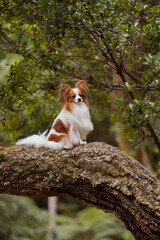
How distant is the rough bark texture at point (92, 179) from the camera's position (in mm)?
2758

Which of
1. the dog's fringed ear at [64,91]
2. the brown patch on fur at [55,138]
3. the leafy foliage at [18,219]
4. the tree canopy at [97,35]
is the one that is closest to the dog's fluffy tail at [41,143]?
the brown patch on fur at [55,138]

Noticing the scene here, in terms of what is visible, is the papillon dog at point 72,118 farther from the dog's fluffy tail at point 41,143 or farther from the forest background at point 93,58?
the forest background at point 93,58

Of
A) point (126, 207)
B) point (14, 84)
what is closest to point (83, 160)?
point (126, 207)

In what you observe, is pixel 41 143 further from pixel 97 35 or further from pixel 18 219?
pixel 18 219

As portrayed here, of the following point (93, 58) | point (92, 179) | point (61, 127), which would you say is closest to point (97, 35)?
point (93, 58)

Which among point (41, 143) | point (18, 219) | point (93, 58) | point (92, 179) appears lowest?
point (18, 219)

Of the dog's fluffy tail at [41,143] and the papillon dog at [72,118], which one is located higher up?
the papillon dog at [72,118]

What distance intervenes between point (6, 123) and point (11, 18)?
4.33 feet

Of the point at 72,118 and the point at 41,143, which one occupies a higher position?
the point at 72,118

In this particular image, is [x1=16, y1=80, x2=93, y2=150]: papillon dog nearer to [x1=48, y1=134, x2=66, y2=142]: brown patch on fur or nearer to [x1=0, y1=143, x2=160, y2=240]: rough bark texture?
[x1=48, y1=134, x2=66, y2=142]: brown patch on fur

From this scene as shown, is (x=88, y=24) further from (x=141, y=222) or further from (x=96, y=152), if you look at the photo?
(x=141, y=222)

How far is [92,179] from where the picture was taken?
284cm

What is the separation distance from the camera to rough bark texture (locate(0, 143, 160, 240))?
9.05ft

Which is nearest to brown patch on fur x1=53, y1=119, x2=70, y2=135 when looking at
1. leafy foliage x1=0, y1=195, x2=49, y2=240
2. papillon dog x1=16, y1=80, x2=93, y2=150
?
papillon dog x1=16, y1=80, x2=93, y2=150
